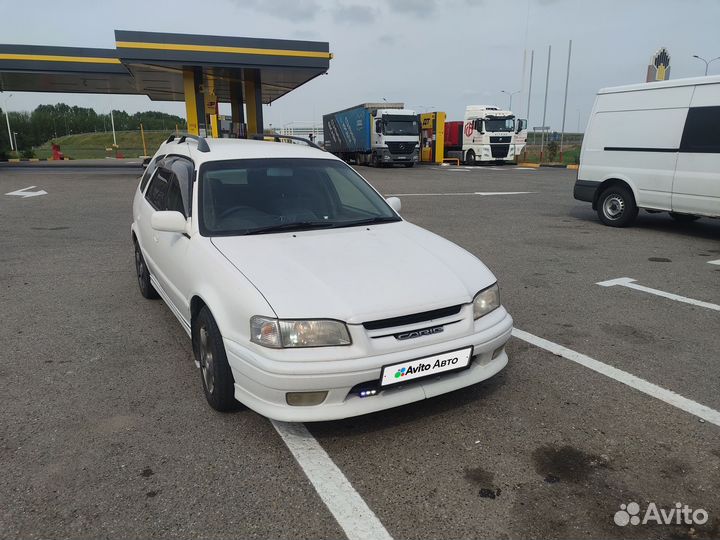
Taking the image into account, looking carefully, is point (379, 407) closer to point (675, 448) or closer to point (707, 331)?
point (675, 448)

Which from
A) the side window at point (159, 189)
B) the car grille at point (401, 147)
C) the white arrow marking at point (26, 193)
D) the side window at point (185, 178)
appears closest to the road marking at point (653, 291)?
the side window at point (185, 178)

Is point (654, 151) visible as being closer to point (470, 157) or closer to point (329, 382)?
point (329, 382)

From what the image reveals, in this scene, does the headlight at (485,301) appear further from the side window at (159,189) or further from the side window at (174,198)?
the side window at (159,189)

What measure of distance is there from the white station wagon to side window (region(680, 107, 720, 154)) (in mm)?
6146

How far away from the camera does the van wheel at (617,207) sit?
900 centimetres

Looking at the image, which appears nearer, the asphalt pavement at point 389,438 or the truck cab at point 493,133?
the asphalt pavement at point 389,438

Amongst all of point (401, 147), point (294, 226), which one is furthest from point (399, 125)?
point (294, 226)

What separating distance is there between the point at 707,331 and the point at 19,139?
71.3 meters

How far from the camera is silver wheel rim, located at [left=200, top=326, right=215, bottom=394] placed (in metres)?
3.03

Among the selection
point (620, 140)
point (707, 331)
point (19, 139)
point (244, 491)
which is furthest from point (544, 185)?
point (19, 139)

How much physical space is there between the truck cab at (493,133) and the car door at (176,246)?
2759cm

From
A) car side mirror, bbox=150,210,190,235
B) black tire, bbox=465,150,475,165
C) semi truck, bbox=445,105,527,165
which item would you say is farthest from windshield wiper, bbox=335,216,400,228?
black tire, bbox=465,150,475,165

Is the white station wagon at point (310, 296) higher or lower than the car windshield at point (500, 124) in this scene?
lower

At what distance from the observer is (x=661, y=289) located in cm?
567
